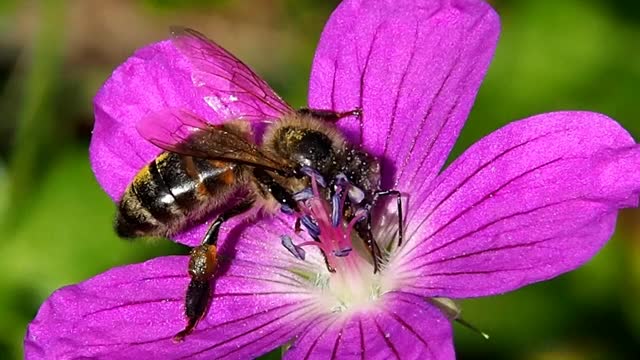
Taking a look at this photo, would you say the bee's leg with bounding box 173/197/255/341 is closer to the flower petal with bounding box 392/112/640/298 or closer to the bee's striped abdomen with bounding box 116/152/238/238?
the bee's striped abdomen with bounding box 116/152/238/238

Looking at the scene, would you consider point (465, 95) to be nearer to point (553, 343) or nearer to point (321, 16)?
point (553, 343)

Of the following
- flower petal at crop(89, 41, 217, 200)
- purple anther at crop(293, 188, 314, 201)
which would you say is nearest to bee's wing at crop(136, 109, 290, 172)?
purple anther at crop(293, 188, 314, 201)

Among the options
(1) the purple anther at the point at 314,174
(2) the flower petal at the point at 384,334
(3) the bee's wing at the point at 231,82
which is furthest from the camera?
(3) the bee's wing at the point at 231,82

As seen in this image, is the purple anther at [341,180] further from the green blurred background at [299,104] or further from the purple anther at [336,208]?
the green blurred background at [299,104]

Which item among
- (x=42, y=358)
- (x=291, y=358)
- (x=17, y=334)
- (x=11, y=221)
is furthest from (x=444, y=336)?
(x=11, y=221)

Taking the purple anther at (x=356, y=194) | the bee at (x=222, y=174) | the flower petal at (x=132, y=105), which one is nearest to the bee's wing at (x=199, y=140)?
the bee at (x=222, y=174)

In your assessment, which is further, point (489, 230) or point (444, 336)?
point (489, 230)
